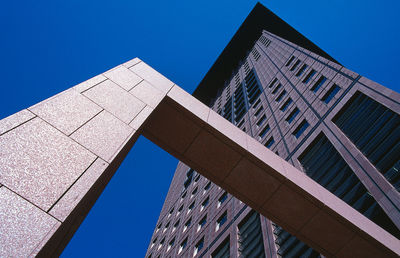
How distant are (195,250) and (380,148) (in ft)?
49.7

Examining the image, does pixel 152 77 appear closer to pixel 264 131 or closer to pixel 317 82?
pixel 317 82

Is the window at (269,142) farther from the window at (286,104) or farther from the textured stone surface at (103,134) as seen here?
the textured stone surface at (103,134)

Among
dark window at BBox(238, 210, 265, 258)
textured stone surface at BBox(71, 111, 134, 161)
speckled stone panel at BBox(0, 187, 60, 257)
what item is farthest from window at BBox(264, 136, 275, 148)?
speckled stone panel at BBox(0, 187, 60, 257)

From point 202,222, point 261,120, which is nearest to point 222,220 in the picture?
point 202,222

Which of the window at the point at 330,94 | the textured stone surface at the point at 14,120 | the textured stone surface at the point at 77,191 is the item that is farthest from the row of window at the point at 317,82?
the textured stone surface at the point at 14,120

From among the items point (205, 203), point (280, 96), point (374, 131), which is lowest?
point (205, 203)

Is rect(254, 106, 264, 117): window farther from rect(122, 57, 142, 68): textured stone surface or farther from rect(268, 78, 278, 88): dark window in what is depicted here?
rect(122, 57, 142, 68): textured stone surface

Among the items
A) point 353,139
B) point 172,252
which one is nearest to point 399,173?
point 353,139

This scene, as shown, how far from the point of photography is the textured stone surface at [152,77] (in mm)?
6465

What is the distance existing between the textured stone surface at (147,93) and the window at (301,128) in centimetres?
1652

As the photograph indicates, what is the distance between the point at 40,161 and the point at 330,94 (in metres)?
20.6

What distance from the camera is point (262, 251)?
49.2ft

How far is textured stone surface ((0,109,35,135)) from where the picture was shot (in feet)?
12.0

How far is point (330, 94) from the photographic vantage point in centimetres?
2070
